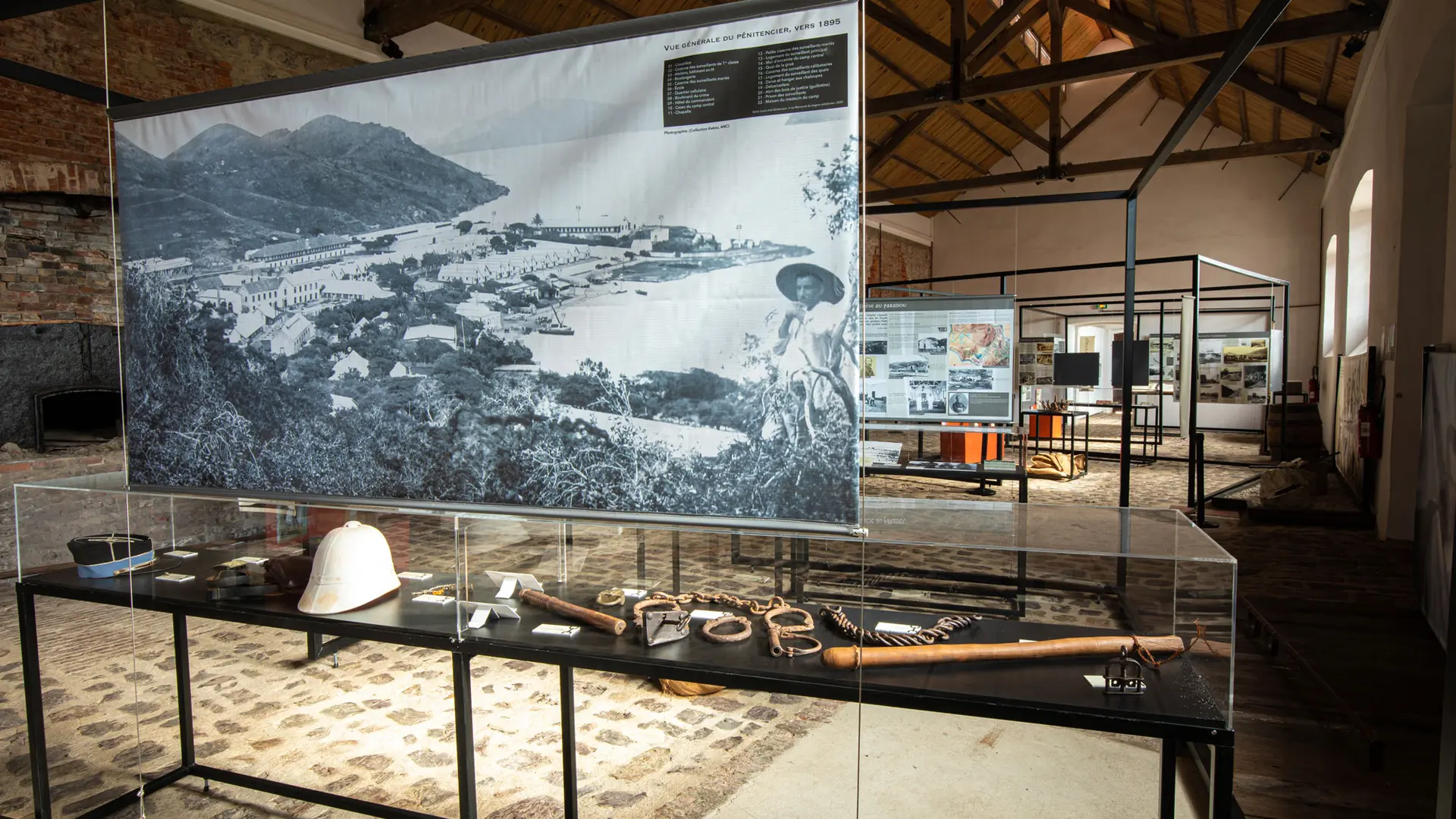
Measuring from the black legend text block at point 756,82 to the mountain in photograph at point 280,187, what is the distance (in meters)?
0.55

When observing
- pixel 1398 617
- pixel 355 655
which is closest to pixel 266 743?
pixel 355 655

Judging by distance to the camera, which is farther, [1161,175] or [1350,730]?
[1161,175]

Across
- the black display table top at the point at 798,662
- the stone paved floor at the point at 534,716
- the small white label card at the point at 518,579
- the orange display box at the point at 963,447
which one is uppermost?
the small white label card at the point at 518,579

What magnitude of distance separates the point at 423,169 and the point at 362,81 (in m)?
0.34

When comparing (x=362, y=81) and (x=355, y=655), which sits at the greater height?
(x=362, y=81)

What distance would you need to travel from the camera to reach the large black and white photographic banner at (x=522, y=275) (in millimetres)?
1860

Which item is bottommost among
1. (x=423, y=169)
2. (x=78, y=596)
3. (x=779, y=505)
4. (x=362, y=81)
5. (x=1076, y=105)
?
(x=78, y=596)

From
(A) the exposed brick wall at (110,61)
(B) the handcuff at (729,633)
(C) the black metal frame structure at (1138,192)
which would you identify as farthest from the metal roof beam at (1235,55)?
(A) the exposed brick wall at (110,61)

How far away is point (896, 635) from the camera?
1998 millimetres

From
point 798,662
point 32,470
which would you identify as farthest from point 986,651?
point 32,470

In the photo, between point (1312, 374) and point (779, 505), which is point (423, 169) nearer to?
point (779, 505)

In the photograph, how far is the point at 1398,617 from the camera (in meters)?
4.67

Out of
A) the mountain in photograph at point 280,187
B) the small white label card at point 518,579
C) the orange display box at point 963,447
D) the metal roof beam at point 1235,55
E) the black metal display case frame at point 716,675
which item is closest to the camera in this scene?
the black metal display case frame at point 716,675

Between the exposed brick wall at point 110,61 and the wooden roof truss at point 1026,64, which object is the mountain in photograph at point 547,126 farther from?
the exposed brick wall at point 110,61
